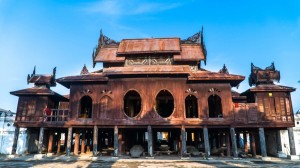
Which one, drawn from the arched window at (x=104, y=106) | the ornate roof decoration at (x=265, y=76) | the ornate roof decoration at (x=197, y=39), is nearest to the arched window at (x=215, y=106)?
the ornate roof decoration at (x=265, y=76)

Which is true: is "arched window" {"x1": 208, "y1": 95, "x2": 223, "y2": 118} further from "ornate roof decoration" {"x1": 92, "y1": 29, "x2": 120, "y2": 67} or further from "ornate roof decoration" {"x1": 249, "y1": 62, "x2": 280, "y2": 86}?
"ornate roof decoration" {"x1": 92, "y1": 29, "x2": 120, "y2": 67}

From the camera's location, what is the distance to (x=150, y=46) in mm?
23219

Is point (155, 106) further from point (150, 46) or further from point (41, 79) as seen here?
point (41, 79)

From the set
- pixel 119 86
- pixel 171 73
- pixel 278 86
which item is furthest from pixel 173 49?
pixel 278 86

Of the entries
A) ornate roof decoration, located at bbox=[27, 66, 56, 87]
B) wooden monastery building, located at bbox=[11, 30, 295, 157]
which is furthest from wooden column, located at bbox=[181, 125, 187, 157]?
ornate roof decoration, located at bbox=[27, 66, 56, 87]

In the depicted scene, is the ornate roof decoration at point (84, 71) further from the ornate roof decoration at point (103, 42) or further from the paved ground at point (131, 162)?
the paved ground at point (131, 162)

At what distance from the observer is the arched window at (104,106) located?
61.8ft

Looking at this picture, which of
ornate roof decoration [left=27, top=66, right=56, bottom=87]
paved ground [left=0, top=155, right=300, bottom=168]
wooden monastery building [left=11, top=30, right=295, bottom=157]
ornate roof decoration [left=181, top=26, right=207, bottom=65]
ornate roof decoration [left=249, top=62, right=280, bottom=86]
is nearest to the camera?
paved ground [left=0, top=155, right=300, bottom=168]

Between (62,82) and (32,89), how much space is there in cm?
332

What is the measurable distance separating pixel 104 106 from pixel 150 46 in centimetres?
797

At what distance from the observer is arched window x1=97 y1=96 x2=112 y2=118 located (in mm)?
18844

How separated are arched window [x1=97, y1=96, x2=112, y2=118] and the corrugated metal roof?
554cm

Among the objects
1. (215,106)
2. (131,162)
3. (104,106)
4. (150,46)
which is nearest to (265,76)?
(215,106)

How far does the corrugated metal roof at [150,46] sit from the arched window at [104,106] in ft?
18.2
